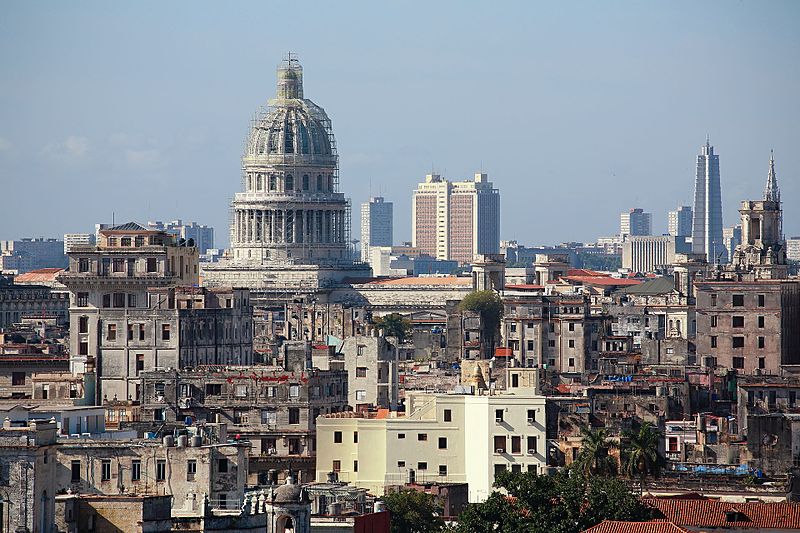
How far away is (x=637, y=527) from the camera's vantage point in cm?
8256

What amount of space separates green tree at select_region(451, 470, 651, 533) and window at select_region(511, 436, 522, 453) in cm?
2113

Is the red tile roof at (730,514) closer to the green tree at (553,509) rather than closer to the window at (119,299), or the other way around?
the green tree at (553,509)

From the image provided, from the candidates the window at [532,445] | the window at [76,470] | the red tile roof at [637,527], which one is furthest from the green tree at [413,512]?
the window at [532,445]

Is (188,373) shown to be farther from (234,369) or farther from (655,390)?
(655,390)

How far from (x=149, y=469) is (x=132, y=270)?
67.1m

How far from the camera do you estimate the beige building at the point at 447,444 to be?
370 feet

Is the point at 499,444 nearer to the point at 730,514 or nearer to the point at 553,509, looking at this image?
the point at 553,509

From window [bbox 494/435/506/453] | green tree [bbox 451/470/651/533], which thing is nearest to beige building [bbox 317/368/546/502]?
window [bbox 494/435/506/453]

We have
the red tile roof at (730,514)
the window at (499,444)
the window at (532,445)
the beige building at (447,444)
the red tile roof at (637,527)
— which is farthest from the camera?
the window at (532,445)

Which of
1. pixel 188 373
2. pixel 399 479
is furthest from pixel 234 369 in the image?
pixel 399 479

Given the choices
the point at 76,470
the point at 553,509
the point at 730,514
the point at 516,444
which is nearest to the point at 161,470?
the point at 76,470

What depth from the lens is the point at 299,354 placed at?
132125 mm

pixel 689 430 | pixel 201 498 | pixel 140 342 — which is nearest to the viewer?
pixel 201 498

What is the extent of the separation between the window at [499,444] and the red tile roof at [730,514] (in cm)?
2149
